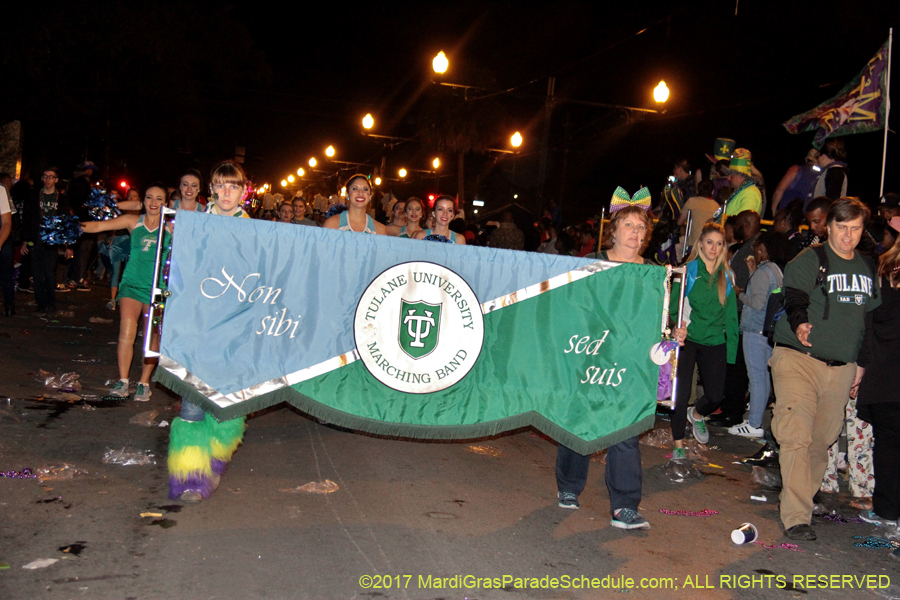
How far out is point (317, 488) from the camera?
5383mm

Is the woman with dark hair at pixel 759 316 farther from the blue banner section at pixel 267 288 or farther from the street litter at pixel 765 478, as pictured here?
the blue banner section at pixel 267 288

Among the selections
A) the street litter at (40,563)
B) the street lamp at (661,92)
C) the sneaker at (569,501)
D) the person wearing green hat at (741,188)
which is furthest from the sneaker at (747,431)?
the street lamp at (661,92)

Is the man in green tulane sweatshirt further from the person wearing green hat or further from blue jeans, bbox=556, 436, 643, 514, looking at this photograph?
the person wearing green hat

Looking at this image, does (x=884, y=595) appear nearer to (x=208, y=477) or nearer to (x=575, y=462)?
(x=575, y=462)

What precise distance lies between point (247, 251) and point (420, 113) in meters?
35.6

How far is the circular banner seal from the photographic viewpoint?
471 centimetres

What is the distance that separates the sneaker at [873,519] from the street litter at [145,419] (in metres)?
5.55

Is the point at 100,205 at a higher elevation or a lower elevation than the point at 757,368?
higher

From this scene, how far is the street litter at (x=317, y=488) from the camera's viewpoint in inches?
210

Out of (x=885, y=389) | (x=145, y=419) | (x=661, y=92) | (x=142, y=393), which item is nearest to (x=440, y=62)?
(x=661, y=92)

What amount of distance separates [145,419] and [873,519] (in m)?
5.68

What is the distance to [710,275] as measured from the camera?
23.8 ft

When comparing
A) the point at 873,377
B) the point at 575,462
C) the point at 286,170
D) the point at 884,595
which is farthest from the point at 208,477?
the point at 286,170

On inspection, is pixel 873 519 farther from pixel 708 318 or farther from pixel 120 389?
pixel 120 389
